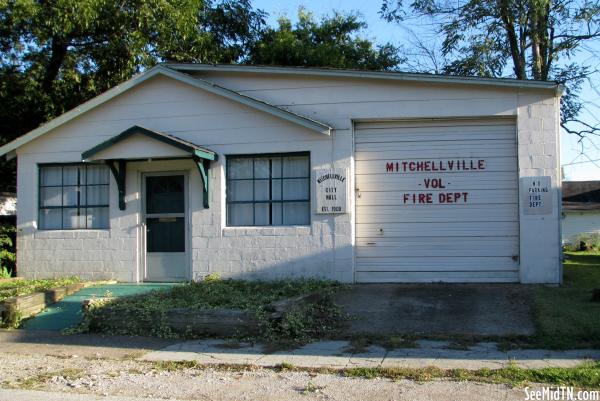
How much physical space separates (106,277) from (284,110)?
196 inches

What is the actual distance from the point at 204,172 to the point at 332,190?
248 cm

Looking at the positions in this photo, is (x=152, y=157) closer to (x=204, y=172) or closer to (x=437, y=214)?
(x=204, y=172)

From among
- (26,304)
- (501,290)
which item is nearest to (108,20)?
(26,304)

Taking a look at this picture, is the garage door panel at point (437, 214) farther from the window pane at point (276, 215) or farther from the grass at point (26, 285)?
the grass at point (26, 285)

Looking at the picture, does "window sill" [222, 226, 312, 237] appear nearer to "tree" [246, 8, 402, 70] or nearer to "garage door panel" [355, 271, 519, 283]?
"garage door panel" [355, 271, 519, 283]

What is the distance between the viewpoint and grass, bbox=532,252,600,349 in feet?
24.8

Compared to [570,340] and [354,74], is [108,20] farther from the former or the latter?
[570,340]

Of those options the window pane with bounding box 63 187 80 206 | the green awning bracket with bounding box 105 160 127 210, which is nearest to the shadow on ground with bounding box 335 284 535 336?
the green awning bracket with bounding box 105 160 127 210

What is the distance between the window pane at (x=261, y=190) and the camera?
11719 mm

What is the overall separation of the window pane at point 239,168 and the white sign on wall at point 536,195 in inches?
202

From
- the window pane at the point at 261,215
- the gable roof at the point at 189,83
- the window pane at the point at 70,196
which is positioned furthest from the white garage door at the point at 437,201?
the window pane at the point at 70,196

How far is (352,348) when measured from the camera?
770 centimetres

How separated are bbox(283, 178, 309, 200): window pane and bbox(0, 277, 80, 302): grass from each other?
456 centimetres

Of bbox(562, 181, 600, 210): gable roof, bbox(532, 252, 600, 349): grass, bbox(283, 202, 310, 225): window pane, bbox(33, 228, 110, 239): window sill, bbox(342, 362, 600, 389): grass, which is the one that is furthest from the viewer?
bbox(562, 181, 600, 210): gable roof
